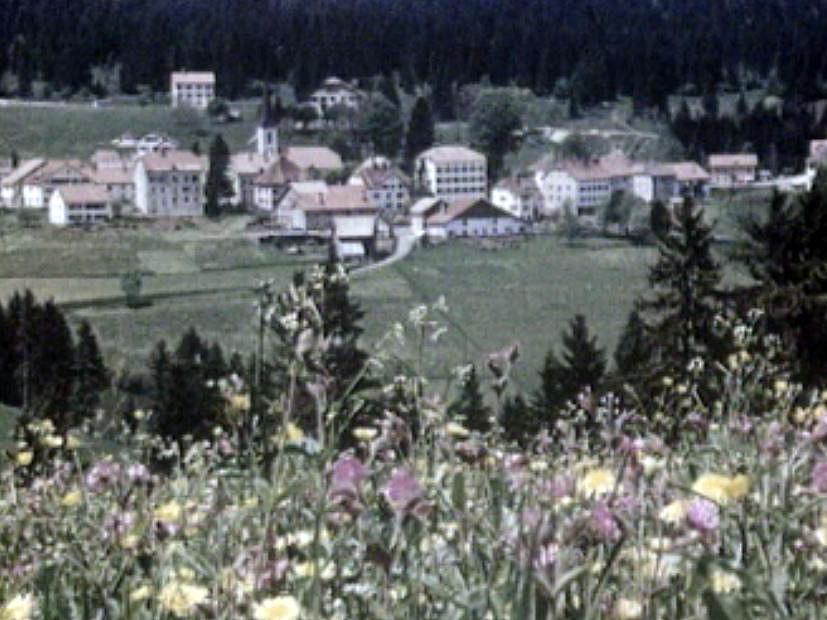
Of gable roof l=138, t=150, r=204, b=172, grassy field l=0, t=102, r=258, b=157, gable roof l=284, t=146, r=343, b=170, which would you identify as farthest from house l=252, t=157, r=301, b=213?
grassy field l=0, t=102, r=258, b=157

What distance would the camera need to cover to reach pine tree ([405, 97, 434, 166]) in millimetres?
91062

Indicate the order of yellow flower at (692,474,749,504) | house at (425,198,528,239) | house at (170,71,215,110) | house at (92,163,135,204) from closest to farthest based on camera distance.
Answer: yellow flower at (692,474,749,504) → house at (425,198,528,239) → house at (92,163,135,204) → house at (170,71,215,110)

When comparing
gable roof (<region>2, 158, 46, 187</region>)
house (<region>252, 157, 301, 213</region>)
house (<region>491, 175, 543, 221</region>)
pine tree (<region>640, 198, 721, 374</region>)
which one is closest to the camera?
pine tree (<region>640, 198, 721, 374</region>)

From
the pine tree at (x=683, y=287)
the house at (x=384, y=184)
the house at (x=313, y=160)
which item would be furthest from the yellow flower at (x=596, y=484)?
the house at (x=313, y=160)

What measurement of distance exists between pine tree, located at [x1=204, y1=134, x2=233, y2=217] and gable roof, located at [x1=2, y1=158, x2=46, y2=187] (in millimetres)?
9283

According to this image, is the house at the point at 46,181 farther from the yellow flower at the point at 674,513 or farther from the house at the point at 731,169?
the yellow flower at the point at 674,513

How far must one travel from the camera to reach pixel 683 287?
17.5m

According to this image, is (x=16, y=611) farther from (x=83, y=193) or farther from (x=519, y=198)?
(x=519, y=198)

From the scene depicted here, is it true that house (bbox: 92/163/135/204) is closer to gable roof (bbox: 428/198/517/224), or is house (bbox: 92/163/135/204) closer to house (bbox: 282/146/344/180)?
house (bbox: 282/146/344/180)

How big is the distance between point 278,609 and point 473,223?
7035cm

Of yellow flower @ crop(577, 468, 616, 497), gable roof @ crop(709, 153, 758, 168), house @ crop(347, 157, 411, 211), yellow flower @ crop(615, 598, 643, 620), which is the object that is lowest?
house @ crop(347, 157, 411, 211)

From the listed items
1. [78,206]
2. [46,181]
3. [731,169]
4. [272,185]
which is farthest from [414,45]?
[78,206]

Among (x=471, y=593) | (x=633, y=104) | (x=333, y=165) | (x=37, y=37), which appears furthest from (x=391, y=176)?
(x=471, y=593)

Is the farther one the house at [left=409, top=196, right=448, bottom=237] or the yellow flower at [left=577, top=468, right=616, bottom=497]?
the house at [left=409, top=196, right=448, bottom=237]
